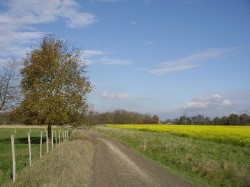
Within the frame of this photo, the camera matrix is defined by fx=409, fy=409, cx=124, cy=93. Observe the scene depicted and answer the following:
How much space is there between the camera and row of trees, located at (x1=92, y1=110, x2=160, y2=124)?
16475 cm

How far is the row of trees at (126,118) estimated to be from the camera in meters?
165

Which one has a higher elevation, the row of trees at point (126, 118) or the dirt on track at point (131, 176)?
the row of trees at point (126, 118)

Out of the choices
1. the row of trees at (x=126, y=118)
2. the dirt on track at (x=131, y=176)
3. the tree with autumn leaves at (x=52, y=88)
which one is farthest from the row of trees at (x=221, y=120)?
the dirt on track at (x=131, y=176)

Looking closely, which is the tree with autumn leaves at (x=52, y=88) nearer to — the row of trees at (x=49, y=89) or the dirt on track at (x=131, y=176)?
the row of trees at (x=49, y=89)

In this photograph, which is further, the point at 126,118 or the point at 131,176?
the point at 126,118

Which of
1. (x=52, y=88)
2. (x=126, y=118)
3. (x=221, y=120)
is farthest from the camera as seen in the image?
(x=126, y=118)

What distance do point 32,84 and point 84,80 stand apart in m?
5.02

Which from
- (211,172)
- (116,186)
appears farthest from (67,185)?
(211,172)

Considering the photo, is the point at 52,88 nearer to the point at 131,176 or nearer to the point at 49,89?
the point at 49,89

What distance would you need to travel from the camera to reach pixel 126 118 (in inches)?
6555

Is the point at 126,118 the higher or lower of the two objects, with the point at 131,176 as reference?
higher

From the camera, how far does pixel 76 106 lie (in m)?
39.7

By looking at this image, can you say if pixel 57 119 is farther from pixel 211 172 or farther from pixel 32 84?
pixel 211 172

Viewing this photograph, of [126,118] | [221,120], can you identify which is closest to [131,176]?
[221,120]
